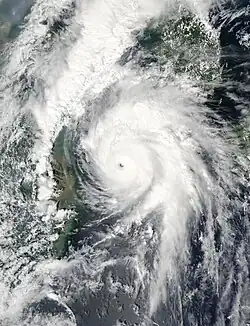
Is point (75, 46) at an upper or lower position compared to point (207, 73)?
upper

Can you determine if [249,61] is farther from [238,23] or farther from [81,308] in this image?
[81,308]

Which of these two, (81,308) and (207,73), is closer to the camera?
(81,308)

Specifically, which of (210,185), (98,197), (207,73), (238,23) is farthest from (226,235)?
(238,23)

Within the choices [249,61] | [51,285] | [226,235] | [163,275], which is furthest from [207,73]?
[51,285]

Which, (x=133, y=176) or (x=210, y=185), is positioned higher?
(x=133, y=176)

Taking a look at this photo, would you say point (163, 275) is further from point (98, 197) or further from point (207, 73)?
point (207, 73)

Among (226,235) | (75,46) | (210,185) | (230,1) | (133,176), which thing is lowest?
(226,235)
